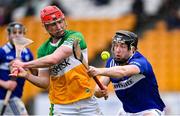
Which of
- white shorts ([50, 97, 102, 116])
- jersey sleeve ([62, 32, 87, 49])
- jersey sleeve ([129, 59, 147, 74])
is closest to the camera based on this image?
jersey sleeve ([129, 59, 147, 74])

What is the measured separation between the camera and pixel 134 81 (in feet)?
27.8

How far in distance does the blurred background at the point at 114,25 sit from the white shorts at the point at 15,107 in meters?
4.15

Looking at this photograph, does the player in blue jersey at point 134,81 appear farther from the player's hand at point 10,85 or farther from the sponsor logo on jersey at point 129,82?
the player's hand at point 10,85

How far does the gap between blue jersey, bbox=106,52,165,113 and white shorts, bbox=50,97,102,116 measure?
0.48 meters

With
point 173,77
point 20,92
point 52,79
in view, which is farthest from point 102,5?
point 52,79

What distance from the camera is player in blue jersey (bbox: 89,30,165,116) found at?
27.5 feet

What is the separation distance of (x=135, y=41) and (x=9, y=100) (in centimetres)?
272

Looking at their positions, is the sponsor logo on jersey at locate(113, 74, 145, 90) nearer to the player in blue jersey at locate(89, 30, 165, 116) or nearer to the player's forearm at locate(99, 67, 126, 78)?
the player in blue jersey at locate(89, 30, 165, 116)

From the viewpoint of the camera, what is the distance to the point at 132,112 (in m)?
8.65

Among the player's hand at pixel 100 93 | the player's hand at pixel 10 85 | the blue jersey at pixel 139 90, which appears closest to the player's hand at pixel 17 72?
the player's hand at pixel 100 93

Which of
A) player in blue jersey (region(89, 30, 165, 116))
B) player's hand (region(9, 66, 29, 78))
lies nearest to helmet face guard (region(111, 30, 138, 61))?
player in blue jersey (region(89, 30, 165, 116))

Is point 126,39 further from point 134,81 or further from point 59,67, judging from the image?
point 59,67

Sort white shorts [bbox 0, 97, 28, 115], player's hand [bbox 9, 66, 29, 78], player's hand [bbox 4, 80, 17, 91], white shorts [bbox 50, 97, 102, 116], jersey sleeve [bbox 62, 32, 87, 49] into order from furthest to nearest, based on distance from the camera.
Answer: white shorts [bbox 0, 97, 28, 115], player's hand [bbox 4, 80, 17, 91], white shorts [bbox 50, 97, 102, 116], jersey sleeve [bbox 62, 32, 87, 49], player's hand [bbox 9, 66, 29, 78]

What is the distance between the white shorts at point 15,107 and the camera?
10461 mm
